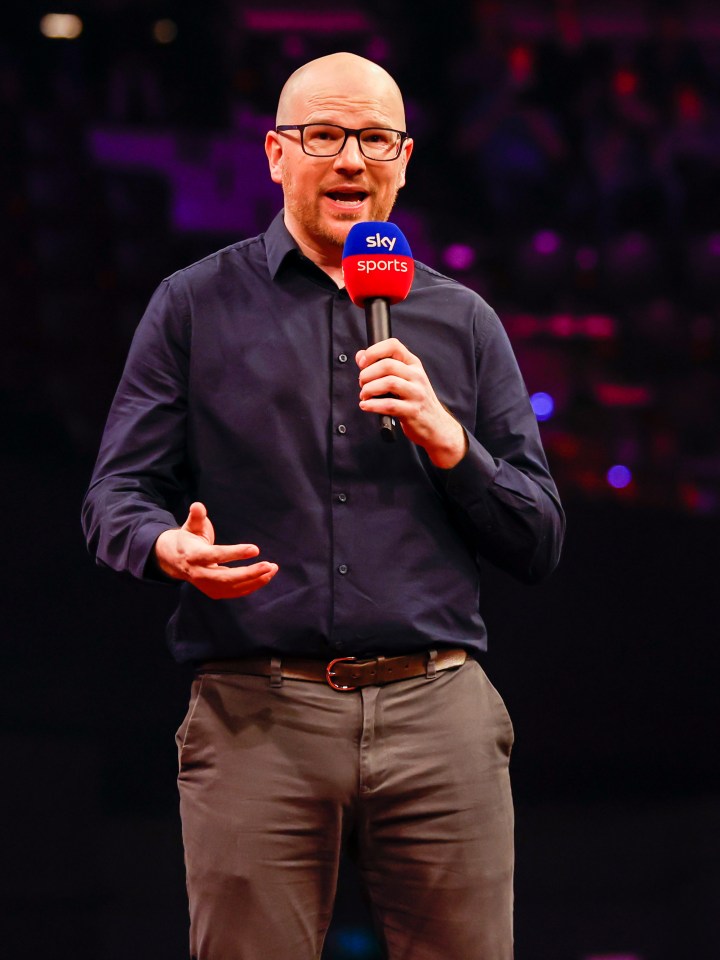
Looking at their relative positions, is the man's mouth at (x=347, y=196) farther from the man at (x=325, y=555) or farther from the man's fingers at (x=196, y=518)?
the man's fingers at (x=196, y=518)

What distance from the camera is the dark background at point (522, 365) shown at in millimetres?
2744

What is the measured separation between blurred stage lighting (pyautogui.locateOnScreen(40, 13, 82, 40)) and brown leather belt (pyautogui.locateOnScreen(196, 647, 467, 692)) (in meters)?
1.70

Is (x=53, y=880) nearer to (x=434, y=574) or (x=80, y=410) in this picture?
(x=80, y=410)

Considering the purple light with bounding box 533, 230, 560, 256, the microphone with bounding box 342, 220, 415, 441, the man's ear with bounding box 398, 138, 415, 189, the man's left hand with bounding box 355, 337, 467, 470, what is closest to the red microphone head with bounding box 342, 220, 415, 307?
the microphone with bounding box 342, 220, 415, 441

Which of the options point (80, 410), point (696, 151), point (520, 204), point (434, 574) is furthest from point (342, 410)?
point (696, 151)

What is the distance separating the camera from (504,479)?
1670 millimetres

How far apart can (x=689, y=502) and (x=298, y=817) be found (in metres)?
1.68

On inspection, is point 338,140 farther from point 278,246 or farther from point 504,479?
point 504,479

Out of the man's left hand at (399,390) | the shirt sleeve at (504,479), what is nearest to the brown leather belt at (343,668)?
the shirt sleeve at (504,479)

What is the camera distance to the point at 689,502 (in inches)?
118

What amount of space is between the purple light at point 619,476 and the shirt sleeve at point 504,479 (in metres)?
1.17

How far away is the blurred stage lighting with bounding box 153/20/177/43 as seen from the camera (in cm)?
278

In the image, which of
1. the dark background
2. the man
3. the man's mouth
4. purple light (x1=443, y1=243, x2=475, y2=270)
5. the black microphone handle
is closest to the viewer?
the black microphone handle

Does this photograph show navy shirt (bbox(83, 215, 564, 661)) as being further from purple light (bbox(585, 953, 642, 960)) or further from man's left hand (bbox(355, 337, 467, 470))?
purple light (bbox(585, 953, 642, 960))
